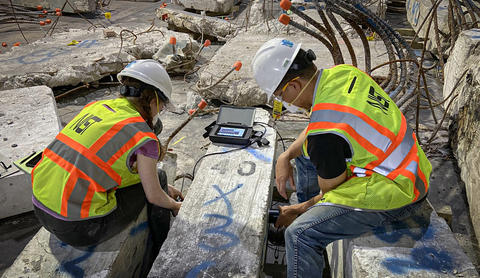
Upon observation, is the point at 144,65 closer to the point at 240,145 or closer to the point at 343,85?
the point at 240,145

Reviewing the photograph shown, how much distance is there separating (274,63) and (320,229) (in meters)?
0.90

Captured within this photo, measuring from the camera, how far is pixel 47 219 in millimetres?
1944

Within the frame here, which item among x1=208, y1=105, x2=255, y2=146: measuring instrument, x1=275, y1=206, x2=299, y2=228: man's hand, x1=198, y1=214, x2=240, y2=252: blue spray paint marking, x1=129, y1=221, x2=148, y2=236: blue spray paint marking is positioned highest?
x1=208, y1=105, x2=255, y2=146: measuring instrument

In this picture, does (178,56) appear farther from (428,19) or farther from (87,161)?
(428,19)

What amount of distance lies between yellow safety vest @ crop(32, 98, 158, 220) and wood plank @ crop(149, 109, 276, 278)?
1.56ft

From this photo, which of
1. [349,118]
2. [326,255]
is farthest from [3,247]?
[349,118]

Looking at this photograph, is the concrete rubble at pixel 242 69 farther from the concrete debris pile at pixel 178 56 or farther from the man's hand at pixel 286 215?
the man's hand at pixel 286 215

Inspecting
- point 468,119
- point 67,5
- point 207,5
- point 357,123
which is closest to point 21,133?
point 357,123

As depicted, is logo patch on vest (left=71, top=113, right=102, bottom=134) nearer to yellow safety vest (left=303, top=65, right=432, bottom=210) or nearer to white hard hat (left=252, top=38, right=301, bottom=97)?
white hard hat (left=252, top=38, right=301, bottom=97)

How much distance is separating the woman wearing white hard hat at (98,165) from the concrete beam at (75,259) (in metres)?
0.06

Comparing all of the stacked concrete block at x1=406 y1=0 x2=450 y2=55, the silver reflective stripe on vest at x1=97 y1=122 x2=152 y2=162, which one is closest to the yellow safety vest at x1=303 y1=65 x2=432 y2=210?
the silver reflective stripe on vest at x1=97 y1=122 x2=152 y2=162

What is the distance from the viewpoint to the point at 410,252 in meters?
1.77

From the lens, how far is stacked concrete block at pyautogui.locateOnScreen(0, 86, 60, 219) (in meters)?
2.85

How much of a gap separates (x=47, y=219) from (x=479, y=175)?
299cm
